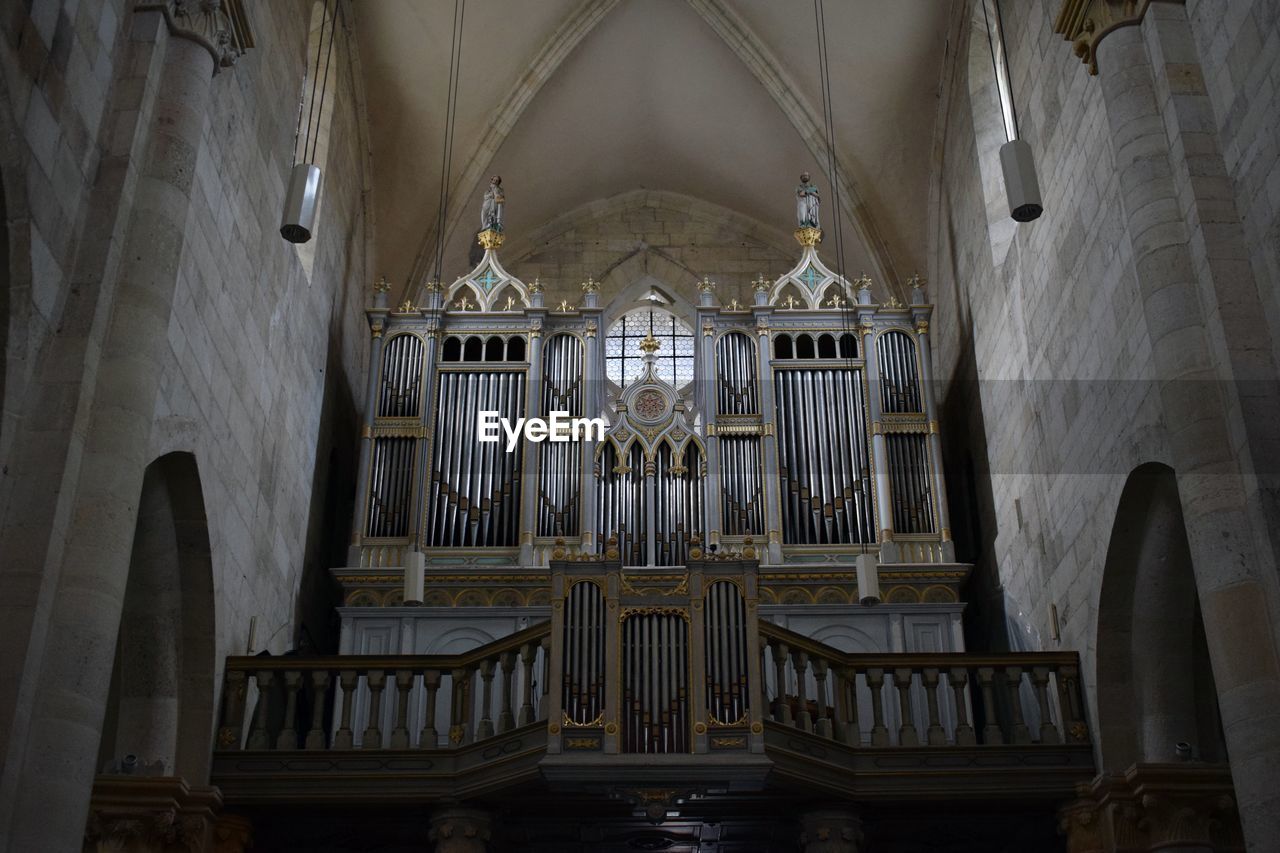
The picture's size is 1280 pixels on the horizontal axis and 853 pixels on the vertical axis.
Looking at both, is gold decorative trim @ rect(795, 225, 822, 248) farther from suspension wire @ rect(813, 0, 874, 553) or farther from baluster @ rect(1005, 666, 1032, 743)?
baluster @ rect(1005, 666, 1032, 743)

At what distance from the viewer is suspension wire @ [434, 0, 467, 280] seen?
19.7 metres

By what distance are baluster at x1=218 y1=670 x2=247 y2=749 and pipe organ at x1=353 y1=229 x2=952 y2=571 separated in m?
3.82

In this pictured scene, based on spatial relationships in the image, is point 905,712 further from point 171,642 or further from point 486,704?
point 171,642

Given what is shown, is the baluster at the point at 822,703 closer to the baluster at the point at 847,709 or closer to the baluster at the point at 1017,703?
the baluster at the point at 847,709

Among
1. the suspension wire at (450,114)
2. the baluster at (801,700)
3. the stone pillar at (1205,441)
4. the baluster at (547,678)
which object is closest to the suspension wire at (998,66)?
the stone pillar at (1205,441)

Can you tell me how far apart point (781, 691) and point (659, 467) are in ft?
19.0

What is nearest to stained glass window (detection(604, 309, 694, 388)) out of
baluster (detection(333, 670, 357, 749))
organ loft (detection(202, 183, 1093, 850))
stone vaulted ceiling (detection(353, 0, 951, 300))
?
organ loft (detection(202, 183, 1093, 850))

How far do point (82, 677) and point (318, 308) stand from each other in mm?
8446

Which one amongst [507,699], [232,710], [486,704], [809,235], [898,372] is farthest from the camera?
[809,235]

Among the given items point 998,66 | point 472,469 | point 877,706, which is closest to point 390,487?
point 472,469

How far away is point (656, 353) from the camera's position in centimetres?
2272

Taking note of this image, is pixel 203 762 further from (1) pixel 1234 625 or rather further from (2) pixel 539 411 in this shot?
(1) pixel 1234 625

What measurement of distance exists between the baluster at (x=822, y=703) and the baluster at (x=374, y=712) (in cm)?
392

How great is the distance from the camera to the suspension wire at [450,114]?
19.7m
